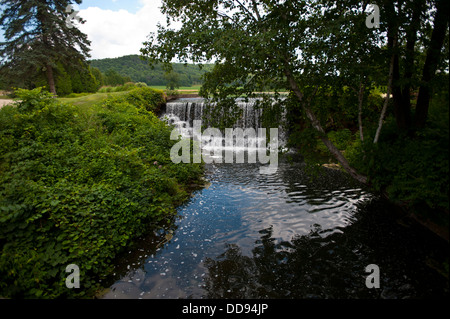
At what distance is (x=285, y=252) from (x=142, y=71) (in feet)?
225

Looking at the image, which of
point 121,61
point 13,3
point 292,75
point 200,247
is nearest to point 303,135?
point 292,75

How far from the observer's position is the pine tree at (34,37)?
20.1 m

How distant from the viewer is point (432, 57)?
197 inches

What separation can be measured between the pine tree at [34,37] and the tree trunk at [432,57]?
24.2m

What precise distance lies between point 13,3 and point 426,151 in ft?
93.6

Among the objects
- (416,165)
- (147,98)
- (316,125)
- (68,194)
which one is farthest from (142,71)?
(416,165)

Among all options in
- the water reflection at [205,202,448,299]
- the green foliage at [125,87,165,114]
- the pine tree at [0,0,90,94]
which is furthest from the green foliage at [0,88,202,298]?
the pine tree at [0,0,90,94]

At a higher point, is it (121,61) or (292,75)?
(121,61)

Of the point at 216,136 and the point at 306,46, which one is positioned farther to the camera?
the point at 216,136

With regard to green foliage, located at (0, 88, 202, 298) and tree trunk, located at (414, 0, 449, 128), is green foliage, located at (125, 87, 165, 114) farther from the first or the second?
tree trunk, located at (414, 0, 449, 128)

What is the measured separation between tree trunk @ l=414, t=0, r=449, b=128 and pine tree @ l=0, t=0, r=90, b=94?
79.3 feet

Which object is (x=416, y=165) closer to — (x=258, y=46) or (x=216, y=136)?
(x=258, y=46)

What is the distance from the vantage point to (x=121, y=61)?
71.9 metres
